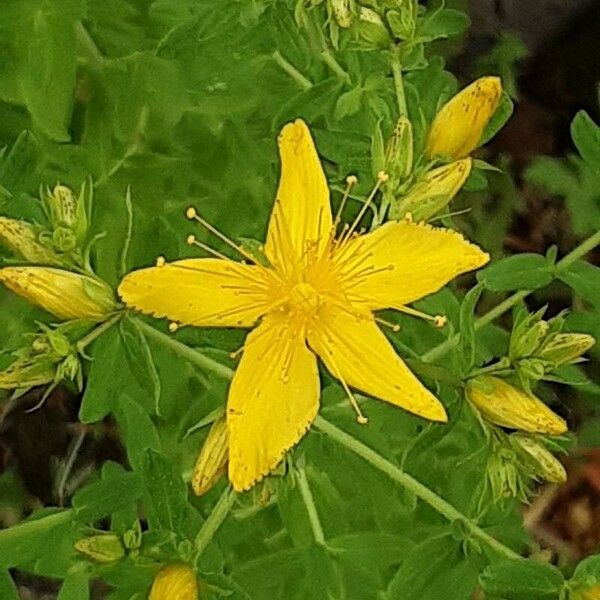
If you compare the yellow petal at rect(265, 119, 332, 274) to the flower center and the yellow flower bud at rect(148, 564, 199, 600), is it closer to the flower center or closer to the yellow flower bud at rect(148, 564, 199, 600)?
the flower center

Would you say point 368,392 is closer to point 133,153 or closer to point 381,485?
point 381,485

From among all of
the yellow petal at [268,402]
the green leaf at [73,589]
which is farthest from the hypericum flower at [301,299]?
the green leaf at [73,589]

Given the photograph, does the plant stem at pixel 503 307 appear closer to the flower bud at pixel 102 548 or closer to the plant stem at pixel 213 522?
the plant stem at pixel 213 522

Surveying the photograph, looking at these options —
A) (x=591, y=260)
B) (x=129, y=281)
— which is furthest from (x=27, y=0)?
(x=591, y=260)

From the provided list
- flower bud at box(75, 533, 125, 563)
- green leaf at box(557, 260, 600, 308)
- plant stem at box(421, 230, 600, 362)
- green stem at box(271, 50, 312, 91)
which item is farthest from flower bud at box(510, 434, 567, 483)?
green stem at box(271, 50, 312, 91)

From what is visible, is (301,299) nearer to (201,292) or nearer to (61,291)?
(201,292)
